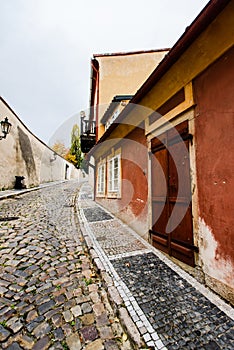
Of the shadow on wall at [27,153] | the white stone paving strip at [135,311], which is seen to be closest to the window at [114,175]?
the white stone paving strip at [135,311]

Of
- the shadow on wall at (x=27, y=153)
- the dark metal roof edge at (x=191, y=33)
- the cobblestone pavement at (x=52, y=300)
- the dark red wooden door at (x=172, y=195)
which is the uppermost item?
the shadow on wall at (x=27, y=153)

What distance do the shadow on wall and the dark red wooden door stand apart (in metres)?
14.7

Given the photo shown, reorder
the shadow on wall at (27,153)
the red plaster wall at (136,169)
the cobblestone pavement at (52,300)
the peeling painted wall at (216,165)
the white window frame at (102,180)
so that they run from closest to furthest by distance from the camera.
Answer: the cobblestone pavement at (52,300) < the peeling painted wall at (216,165) < the red plaster wall at (136,169) < the white window frame at (102,180) < the shadow on wall at (27,153)

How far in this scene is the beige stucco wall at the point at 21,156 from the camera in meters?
12.0

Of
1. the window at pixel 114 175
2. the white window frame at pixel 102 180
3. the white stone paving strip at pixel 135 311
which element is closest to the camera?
the white stone paving strip at pixel 135 311

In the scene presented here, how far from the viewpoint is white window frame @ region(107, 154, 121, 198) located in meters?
6.47

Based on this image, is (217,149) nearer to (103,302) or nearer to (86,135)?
(103,302)

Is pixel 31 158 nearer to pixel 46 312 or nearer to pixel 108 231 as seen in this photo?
pixel 108 231

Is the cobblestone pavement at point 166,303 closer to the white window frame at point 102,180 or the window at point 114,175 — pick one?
the window at point 114,175

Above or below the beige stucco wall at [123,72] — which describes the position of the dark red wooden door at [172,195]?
below

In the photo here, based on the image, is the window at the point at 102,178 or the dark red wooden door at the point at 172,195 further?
the window at the point at 102,178

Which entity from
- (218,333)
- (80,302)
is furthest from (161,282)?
(80,302)

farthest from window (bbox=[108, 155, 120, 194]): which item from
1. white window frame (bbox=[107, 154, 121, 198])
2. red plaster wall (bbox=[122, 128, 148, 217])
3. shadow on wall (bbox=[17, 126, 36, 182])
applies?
shadow on wall (bbox=[17, 126, 36, 182])

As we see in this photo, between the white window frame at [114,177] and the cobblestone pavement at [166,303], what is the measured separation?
3240 millimetres
